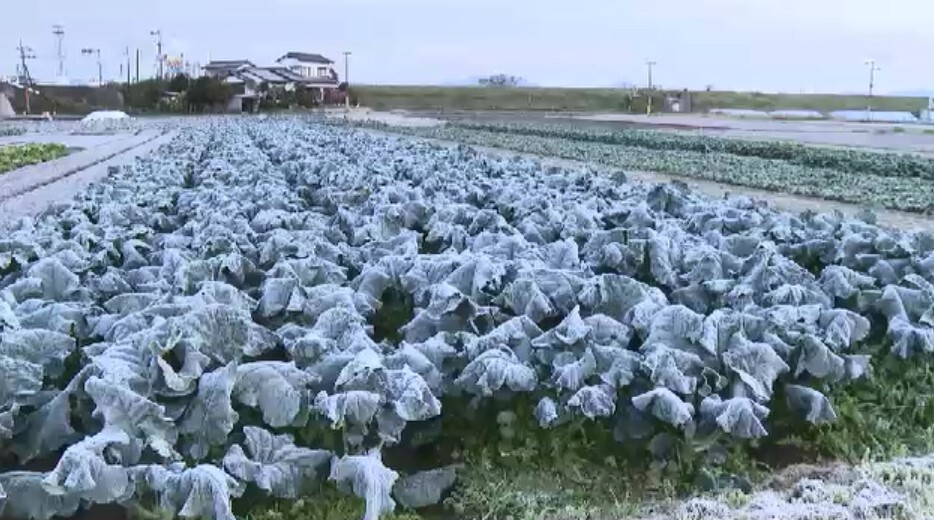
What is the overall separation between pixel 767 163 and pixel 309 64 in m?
85.2

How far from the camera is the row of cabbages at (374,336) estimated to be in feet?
11.1

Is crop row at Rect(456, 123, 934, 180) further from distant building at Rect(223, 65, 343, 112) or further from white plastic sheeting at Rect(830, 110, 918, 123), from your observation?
distant building at Rect(223, 65, 343, 112)

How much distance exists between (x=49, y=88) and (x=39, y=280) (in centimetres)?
8179

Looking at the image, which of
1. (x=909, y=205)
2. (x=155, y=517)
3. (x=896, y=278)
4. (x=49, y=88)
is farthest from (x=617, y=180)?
(x=49, y=88)

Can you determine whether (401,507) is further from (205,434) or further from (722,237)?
(722,237)

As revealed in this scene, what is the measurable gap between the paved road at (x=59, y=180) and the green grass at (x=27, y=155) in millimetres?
419

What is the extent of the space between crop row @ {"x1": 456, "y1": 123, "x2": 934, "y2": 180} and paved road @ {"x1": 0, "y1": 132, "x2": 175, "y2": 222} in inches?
459

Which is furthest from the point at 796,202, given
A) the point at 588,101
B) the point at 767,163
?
the point at 588,101

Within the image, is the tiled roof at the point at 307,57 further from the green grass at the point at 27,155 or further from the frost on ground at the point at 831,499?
the frost on ground at the point at 831,499

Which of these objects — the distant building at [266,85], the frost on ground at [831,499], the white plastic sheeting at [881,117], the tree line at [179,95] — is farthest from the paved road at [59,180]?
the distant building at [266,85]

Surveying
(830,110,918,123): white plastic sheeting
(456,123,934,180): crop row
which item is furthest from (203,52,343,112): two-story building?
(456,123,934,180): crop row

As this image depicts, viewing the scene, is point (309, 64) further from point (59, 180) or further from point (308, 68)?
point (59, 180)

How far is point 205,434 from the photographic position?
3.45 meters

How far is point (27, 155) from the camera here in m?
20.4
